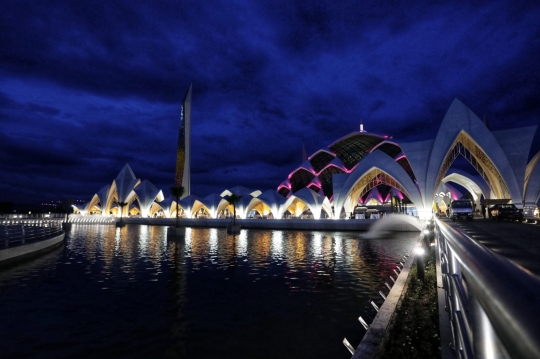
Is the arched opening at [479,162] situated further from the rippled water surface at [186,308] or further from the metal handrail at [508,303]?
the metal handrail at [508,303]

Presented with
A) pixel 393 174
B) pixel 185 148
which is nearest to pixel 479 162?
pixel 393 174

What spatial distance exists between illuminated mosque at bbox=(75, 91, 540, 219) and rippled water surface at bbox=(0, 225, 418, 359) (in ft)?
117

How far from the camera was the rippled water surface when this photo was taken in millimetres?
6832

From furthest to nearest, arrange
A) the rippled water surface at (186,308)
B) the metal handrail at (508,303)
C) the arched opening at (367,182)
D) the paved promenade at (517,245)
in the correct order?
the arched opening at (367,182) < the rippled water surface at (186,308) < the paved promenade at (517,245) < the metal handrail at (508,303)

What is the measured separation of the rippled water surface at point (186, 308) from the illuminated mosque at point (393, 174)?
35608mm

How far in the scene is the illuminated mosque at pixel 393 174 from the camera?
1704 inches

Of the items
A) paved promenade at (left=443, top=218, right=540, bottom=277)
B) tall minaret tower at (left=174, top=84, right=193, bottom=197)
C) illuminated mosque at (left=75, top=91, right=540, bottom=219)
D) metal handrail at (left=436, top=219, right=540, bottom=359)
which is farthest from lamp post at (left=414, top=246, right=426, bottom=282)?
tall minaret tower at (left=174, top=84, right=193, bottom=197)

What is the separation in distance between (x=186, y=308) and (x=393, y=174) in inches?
1830

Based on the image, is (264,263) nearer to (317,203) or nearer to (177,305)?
(177,305)

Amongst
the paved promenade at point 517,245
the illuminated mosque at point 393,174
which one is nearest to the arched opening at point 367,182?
the illuminated mosque at point 393,174

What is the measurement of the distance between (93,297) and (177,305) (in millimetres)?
2855

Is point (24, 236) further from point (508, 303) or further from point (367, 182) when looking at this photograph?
point (367, 182)

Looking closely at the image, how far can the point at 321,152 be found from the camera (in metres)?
85.1

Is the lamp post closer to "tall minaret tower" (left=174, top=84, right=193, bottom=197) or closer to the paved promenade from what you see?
the paved promenade
